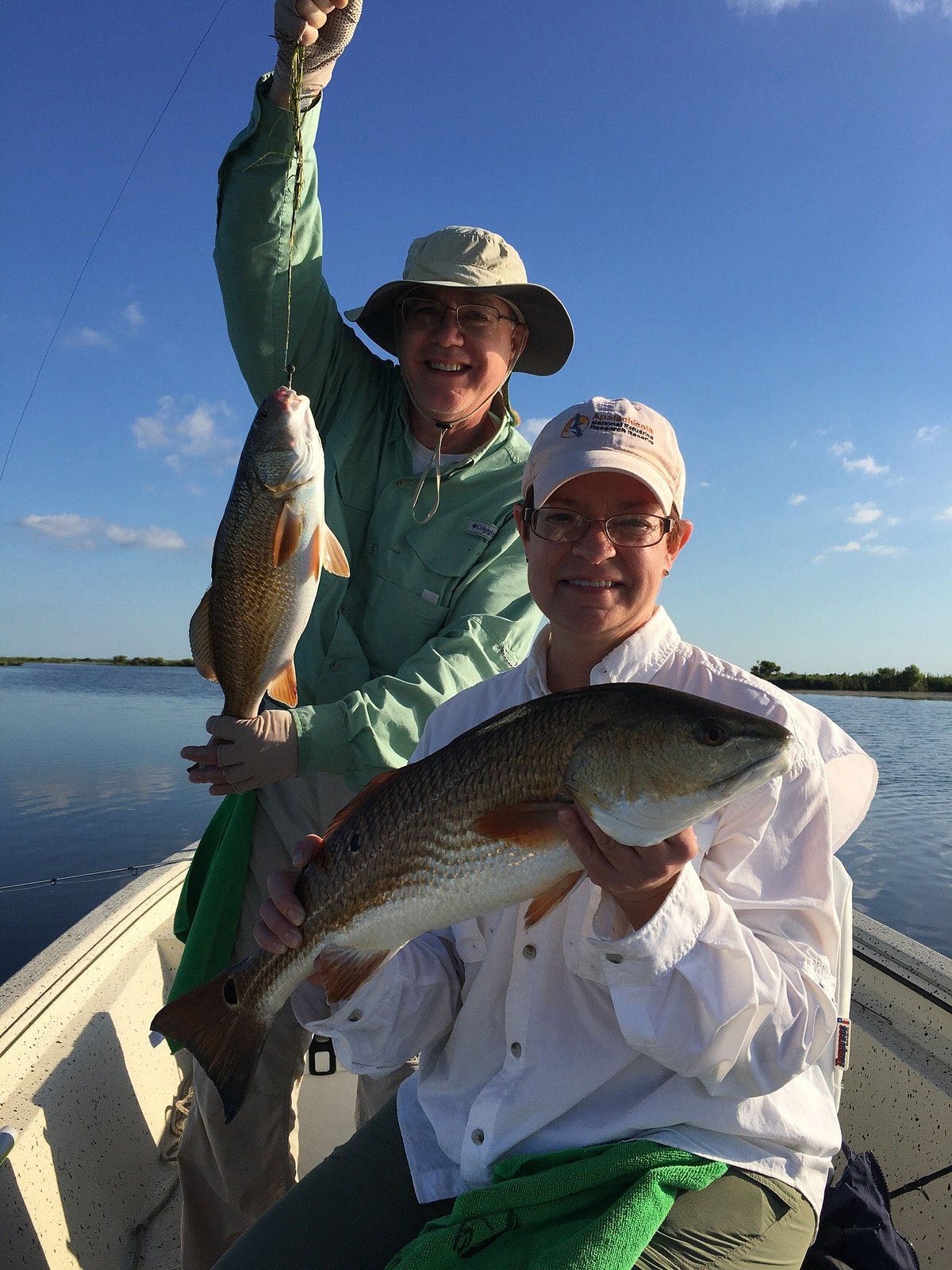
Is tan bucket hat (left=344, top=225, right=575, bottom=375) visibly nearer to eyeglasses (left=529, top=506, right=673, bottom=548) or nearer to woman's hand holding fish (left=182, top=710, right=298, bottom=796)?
eyeglasses (left=529, top=506, right=673, bottom=548)

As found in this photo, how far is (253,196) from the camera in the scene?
3084 millimetres

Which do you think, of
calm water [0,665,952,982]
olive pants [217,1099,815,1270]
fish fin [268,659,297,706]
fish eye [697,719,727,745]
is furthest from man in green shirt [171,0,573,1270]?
calm water [0,665,952,982]

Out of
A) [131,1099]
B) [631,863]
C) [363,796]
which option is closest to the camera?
[631,863]

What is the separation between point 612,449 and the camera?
239 cm

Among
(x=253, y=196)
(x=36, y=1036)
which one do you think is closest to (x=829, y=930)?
(x=253, y=196)

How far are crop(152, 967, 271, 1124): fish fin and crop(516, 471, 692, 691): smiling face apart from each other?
4.79 feet

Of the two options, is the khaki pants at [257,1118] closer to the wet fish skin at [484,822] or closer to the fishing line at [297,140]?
the wet fish skin at [484,822]

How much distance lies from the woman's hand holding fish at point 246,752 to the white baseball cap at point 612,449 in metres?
1.29

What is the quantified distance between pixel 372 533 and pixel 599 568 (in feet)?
5.40

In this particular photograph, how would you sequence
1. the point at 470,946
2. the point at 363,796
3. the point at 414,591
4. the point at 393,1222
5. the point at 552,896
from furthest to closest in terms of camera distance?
1. the point at 414,591
2. the point at 470,946
3. the point at 393,1222
4. the point at 363,796
5. the point at 552,896

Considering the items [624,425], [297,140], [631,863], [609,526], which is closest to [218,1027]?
[631,863]

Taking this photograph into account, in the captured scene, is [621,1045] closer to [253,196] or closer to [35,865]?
[253,196]

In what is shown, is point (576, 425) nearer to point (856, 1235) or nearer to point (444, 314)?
point (444, 314)

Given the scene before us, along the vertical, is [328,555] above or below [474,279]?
below
